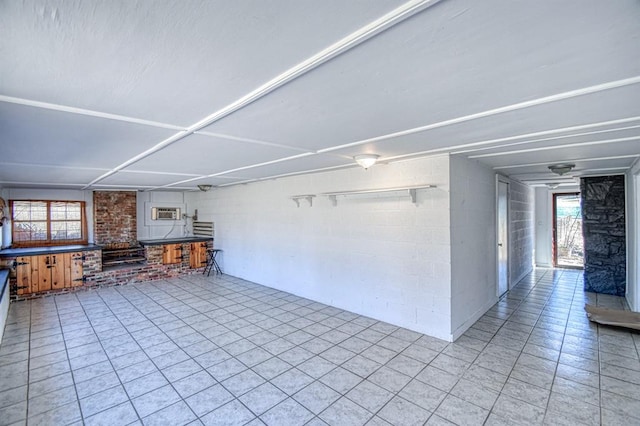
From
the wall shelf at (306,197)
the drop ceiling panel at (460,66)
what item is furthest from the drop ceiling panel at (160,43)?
the wall shelf at (306,197)

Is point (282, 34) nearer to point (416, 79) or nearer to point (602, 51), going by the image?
point (416, 79)

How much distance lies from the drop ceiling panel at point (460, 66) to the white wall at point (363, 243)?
5.69ft

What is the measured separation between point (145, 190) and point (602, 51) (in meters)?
8.45

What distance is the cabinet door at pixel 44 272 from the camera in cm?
A: 554

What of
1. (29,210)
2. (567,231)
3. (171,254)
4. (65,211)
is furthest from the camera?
(567,231)

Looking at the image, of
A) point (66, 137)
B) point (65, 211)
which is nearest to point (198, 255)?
point (65, 211)

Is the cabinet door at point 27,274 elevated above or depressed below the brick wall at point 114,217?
below

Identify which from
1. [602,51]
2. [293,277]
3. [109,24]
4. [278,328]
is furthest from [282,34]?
[293,277]

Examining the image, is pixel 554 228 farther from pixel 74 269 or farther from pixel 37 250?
pixel 37 250

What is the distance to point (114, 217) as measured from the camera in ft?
23.7

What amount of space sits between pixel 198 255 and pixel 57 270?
2.69 m

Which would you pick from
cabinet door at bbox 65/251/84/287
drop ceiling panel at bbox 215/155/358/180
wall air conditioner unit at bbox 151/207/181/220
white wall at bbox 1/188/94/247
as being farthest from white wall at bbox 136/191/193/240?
drop ceiling panel at bbox 215/155/358/180

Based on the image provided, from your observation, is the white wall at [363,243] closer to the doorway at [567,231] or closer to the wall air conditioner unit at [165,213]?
the wall air conditioner unit at [165,213]

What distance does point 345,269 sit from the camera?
4.58m
